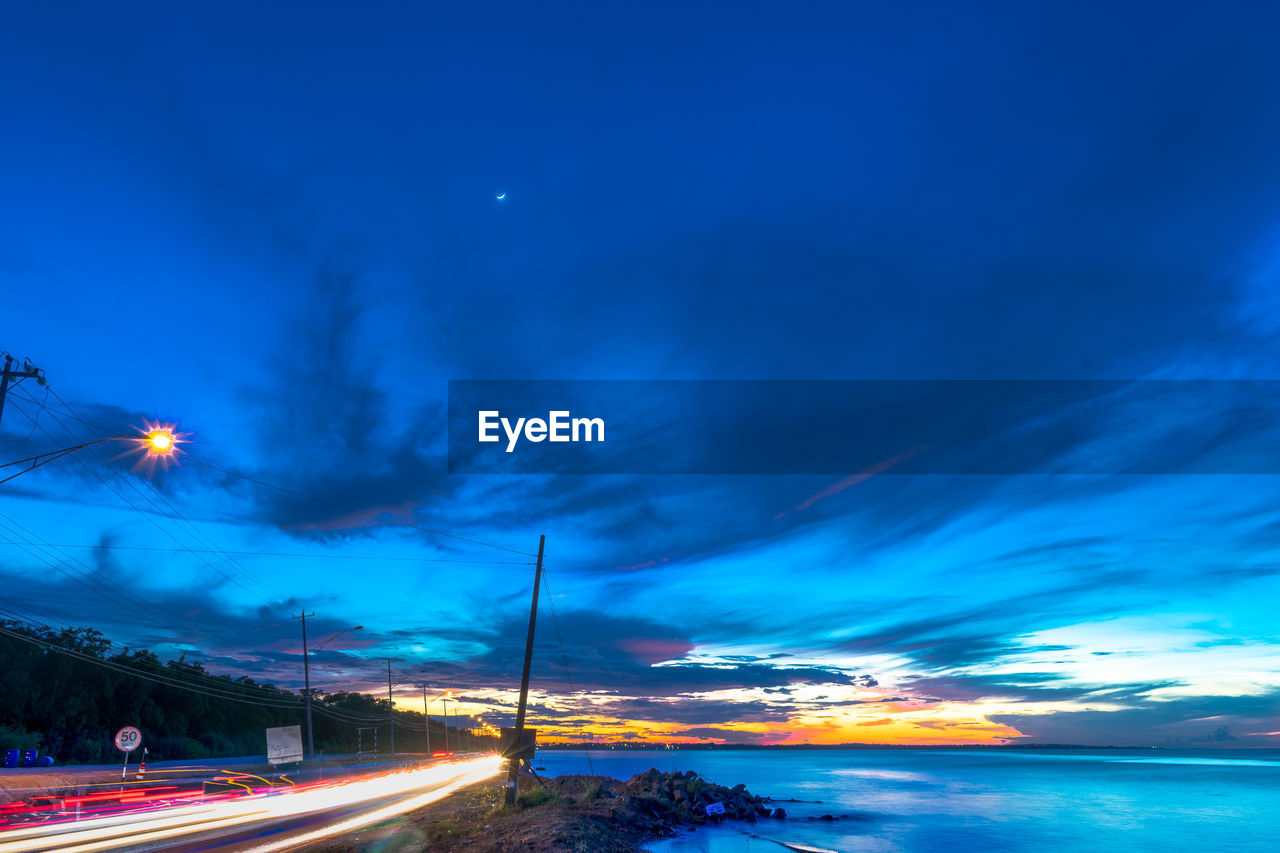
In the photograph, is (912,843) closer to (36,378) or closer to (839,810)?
(839,810)

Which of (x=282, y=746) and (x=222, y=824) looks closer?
(x=222, y=824)

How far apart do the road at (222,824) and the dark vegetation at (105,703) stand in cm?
3289

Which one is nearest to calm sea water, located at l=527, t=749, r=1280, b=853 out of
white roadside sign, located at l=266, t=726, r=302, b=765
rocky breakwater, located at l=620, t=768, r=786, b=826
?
rocky breakwater, located at l=620, t=768, r=786, b=826

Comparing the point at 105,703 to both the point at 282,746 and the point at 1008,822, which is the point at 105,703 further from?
the point at 1008,822

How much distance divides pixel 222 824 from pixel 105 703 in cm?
7757

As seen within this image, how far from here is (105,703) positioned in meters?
84.1

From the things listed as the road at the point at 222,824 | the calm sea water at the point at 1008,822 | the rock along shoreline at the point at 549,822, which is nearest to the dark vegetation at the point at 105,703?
the road at the point at 222,824

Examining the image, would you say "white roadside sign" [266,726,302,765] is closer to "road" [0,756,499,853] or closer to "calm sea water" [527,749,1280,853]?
"road" [0,756,499,853]

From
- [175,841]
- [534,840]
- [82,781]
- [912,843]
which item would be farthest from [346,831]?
[912,843]

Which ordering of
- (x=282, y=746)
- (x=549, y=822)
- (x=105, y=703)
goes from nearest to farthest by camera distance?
1. (x=549, y=822)
2. (x=282, y=746)
3. (x=105, y=703)

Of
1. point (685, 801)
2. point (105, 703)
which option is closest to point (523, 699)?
point (685, 801)

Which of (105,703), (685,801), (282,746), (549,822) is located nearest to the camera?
(549,822)

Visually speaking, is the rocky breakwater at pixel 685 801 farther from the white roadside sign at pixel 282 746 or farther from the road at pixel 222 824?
the white roadside sign at pixel 282 746

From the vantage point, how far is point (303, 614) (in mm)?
73938
